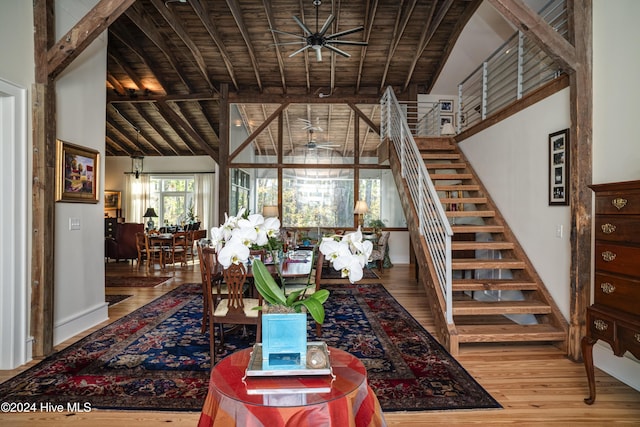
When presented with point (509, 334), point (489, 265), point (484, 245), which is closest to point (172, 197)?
point (484, 245)

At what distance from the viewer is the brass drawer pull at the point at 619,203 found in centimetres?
211

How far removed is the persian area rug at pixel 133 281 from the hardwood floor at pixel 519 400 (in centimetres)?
263

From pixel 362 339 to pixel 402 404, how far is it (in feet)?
3.93

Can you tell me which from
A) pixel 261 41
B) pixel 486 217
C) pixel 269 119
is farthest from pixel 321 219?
pixel 486 217

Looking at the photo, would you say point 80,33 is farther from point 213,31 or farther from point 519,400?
point 519,400

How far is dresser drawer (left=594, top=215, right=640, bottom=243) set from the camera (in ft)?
6.70

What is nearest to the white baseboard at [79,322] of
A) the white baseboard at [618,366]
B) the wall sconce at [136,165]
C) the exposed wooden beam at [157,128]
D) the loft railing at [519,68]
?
the white baseboard at [618,366]

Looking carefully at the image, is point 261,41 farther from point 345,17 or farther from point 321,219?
point 321,219

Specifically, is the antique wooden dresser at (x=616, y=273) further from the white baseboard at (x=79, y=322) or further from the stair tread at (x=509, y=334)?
the white baseboard at (x=79, y=322)

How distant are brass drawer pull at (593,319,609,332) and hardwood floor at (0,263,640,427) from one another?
0.54 meters

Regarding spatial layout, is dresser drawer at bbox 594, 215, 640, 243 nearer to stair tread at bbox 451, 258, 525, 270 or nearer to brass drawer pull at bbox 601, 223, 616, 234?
brass drawer pull at bbox 601, 223, 616, 234

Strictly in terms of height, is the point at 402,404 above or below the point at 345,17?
below

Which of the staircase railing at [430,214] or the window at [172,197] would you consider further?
the window at [172,197]

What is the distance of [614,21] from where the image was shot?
2820mm
